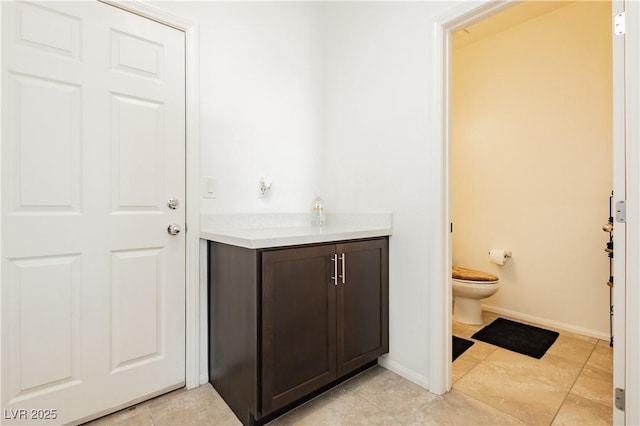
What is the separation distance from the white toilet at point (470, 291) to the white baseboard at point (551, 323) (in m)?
0.44

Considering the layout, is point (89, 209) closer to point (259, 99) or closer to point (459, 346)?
point (259, 99)

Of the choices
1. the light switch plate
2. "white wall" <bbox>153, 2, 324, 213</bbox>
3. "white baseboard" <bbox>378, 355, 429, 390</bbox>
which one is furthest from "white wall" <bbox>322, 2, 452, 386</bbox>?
the light switch plate

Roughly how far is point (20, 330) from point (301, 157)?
1.74 meters

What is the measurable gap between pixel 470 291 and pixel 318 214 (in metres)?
1.47

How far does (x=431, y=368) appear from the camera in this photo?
1.71 m

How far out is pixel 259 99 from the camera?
2.01m

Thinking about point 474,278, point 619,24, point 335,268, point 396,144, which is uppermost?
point 619,24

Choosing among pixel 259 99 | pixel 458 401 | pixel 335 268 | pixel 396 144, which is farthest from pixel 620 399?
pixel 259 99

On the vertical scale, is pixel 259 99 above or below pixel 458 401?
above

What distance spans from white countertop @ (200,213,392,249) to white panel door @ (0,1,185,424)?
0.23m

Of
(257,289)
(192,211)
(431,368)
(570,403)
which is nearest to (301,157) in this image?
(192,211)

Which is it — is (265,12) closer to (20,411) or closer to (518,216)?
(20,411)

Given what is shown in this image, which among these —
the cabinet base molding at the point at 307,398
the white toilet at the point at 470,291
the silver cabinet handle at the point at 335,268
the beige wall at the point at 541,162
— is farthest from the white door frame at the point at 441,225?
the beige wall at the point at 541,162

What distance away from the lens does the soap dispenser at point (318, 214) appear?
2.27 meters
